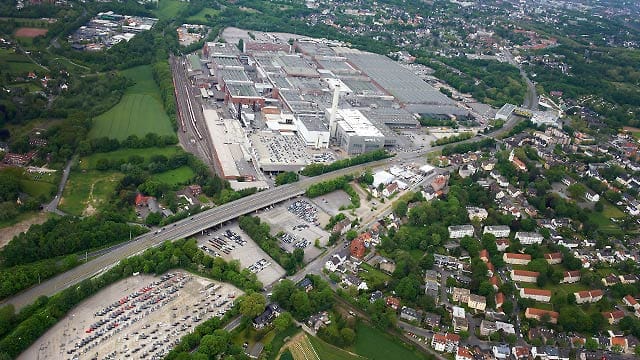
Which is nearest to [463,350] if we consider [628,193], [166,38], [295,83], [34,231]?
[34,231]

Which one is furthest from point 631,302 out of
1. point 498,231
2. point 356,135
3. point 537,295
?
point 356,135

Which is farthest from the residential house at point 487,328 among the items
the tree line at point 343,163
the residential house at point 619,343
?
the tree line at point 343,163

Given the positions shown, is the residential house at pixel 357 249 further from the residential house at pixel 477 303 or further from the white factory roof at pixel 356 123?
the white factory roof at pixel 356 123

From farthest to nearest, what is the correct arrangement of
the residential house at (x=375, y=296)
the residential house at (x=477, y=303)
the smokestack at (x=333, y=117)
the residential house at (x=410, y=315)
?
1. the smokestack at (x=333, y=117)
2. the residential house at (x=477, y=303)
3. the residential house at (x=375, y=296)
4. the residential house at (x=410, y=315)

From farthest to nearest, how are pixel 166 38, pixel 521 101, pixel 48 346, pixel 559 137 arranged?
pixel 166 38 < pixel 521 101 < pixel 559 137 < pixel 48 346

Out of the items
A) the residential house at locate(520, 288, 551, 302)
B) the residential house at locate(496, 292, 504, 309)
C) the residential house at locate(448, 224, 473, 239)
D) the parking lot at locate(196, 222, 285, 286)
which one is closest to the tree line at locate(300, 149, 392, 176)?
the parking lot at locate(196, 222, 285, 286)

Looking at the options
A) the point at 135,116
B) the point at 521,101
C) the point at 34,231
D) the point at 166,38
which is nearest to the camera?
the point at 34,231

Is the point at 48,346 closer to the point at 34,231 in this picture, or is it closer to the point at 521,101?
the point at 34,231
